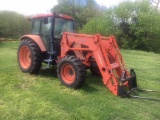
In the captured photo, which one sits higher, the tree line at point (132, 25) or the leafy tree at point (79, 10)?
the leafy tree at point (79, 10)

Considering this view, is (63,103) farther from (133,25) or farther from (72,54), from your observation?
(133,25)

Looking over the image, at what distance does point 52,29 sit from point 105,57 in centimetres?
208

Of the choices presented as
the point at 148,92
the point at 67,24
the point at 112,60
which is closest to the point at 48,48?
the point at 67,24

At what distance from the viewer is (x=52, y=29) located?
6656mm

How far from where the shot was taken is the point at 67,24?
719 cm

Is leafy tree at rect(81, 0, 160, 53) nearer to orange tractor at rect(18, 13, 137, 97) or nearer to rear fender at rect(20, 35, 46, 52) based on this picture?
orange tractor at rect(18, 13, 137, 97)

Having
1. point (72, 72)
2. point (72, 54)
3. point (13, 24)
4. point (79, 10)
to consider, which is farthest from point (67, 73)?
point (79, 10)

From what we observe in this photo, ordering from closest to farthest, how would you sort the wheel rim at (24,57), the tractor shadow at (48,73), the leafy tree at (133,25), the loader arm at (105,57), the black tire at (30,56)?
1. the loader arm at (105,57)
2. the black tire at (30,56)
3. the tractor shadow at (48,73)
4. the wheel rim at (24,57)
5. the leafy tree at (133,25)

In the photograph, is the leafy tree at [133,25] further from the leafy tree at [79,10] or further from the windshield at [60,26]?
the windshield at [60,26]

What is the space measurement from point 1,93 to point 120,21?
837 inches

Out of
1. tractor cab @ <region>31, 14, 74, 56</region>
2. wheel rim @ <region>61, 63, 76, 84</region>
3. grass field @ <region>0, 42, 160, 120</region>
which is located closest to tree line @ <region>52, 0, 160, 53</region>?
tractor cab @ <region>31, 14, 74, 56</region>

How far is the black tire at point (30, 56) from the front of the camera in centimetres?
669

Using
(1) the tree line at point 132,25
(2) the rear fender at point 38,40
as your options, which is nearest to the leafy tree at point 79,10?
(1) the tree line at point 132,25

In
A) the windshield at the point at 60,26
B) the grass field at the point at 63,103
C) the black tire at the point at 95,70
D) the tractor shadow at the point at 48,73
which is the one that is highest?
the windshield at the point at 60,26
